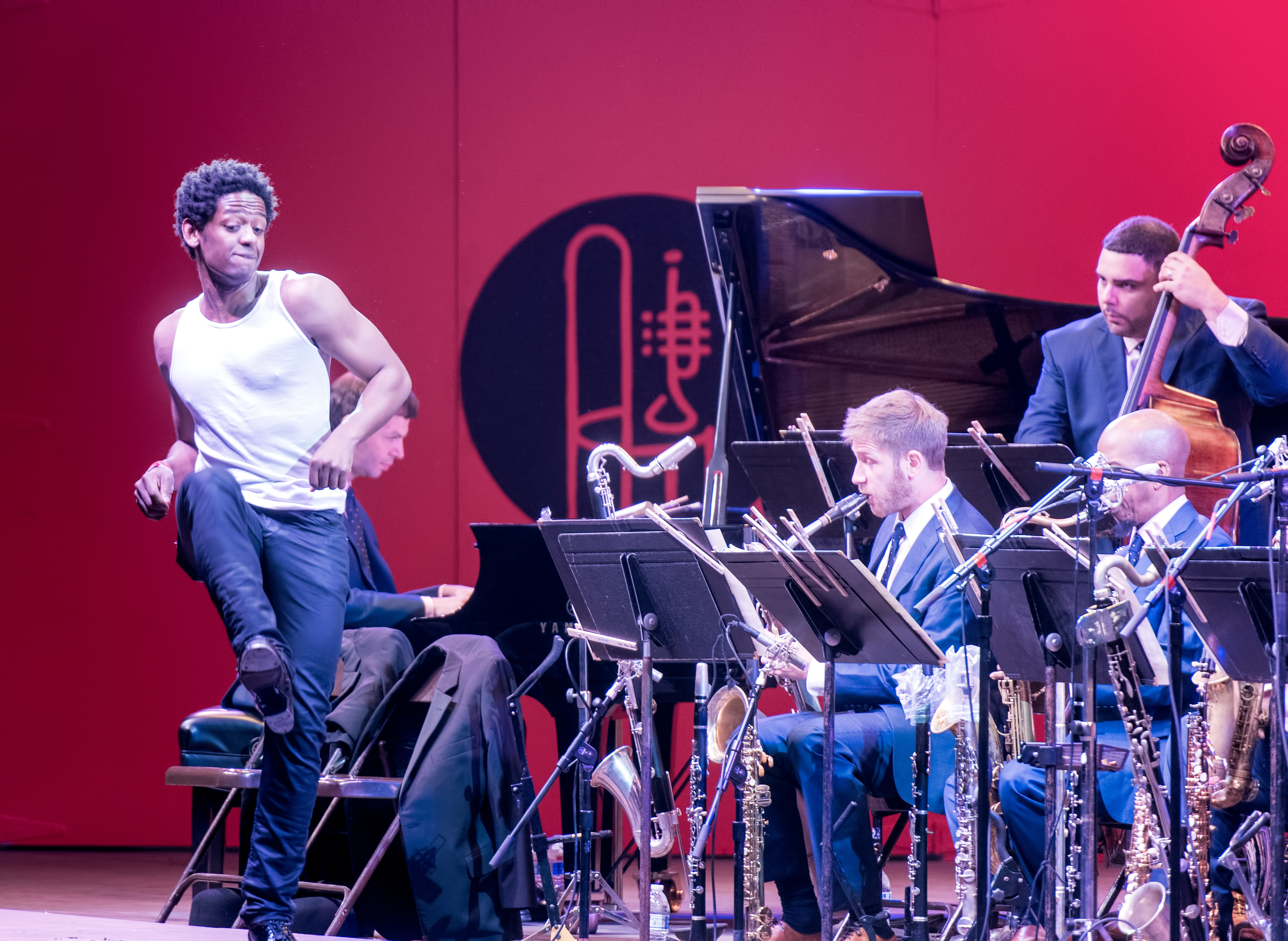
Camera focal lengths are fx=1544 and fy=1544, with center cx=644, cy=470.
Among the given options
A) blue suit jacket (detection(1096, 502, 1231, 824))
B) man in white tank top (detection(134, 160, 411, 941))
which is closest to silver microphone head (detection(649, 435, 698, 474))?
man in white tank top (detection(134, 160, 411, 941))

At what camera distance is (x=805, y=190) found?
4969 mm

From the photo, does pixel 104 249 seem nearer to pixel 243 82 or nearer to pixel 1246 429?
pixel 243 82

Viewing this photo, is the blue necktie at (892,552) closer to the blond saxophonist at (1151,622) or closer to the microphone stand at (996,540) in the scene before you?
the blond saxophonist at (1151,622)

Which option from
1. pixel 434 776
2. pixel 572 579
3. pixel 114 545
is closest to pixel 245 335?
pixel 572 579

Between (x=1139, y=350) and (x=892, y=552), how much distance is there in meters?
1.09

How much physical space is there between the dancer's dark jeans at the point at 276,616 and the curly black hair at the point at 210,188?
60 cm

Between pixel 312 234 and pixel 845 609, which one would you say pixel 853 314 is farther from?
pixel 312 234

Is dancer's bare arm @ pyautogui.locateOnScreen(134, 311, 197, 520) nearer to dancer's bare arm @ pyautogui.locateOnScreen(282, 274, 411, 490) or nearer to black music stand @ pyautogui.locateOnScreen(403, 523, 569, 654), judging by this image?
dancer's bare arm @ pyautogui.locateOnScreen(282, 274, 411, 490)

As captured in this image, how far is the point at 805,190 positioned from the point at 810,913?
2264 millimetres

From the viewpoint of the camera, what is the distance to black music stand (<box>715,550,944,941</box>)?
3.05 meters

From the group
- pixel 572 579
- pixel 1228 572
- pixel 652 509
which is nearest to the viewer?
pixel 1228 572

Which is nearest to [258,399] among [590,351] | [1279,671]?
[1279,671]

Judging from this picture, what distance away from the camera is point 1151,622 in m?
3.56

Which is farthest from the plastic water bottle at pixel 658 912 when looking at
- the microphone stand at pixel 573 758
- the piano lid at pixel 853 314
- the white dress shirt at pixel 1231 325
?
the white dress shirt at pixel 1231 325
